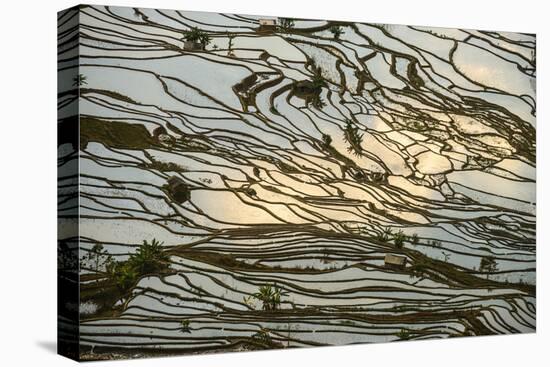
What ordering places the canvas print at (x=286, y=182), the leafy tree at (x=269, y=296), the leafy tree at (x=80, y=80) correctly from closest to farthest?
1. the leafy tree at (x=80, y=80)
2. the canvas print at (x=286, y=182)
3. the leafy tree at (x=269, y=296)

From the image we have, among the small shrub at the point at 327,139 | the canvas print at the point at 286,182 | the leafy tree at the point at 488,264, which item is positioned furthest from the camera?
the leafy tree at the point at 488,264

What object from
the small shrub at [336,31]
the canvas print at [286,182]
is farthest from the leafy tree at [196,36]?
the small shrub at [336,31]

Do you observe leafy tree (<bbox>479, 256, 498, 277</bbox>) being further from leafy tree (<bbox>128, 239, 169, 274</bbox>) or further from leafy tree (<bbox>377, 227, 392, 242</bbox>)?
leafy tree (<bbox>128, 239, 169, 274</bbox>)

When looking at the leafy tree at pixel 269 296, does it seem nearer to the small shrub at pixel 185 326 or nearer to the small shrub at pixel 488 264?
the small shrub at pixel 185 326

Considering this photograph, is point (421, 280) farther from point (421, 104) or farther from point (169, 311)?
point (169, 311)

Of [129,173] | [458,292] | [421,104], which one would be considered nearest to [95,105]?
[129,173]

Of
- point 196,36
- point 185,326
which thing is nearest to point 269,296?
point 185,326

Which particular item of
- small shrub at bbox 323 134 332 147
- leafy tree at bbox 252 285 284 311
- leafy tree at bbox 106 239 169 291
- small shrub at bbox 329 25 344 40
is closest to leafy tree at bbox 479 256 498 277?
small shrub at bbox 323 134 332 147

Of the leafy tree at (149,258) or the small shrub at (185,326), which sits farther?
the small shrub at (185,326)

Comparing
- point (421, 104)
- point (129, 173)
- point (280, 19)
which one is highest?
point (280, 19)
